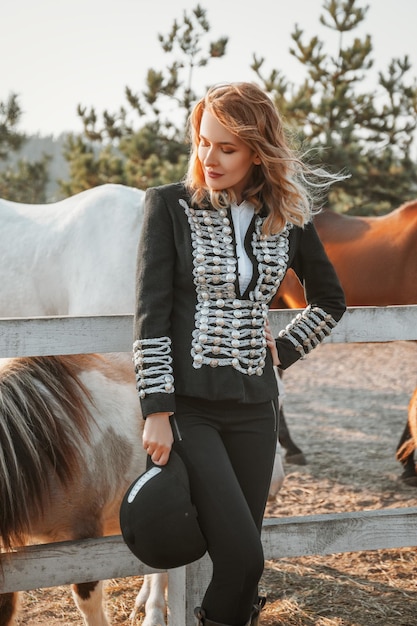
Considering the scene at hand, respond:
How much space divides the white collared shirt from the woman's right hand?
396 millimetres

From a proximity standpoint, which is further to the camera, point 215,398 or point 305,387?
point 305,387

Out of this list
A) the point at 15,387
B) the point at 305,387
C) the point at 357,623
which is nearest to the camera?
the point at 15,387

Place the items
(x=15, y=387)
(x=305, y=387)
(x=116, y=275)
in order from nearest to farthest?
(x=15, y=387) → (x=116, y=275) → (x=305, y=387)

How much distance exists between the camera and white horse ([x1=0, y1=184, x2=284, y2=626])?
4102 mm

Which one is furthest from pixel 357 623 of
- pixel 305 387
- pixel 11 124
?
pixel 11 124

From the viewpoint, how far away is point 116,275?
13.4 feet

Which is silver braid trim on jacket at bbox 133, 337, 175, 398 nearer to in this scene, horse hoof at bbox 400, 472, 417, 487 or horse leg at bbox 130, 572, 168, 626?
horse leg at bbox 130, 572, 168, 626

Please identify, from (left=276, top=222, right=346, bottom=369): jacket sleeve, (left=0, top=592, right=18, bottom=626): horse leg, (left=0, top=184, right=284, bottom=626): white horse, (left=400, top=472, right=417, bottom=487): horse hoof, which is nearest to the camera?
(left=276, top=222, right=346, bottom=369): jacket sleeve

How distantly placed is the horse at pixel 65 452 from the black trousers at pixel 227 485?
64cm

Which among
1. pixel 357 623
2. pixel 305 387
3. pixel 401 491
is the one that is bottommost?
pixel 305 387

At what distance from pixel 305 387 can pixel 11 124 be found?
897cm

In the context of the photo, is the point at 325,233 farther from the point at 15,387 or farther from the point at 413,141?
the point at 413,141

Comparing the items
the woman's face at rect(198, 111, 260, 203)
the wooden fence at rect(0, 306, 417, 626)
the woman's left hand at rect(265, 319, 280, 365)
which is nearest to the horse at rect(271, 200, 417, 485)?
the wooden fence at rect(0, 306, 417, 626)

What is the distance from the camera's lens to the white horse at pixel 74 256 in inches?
161
